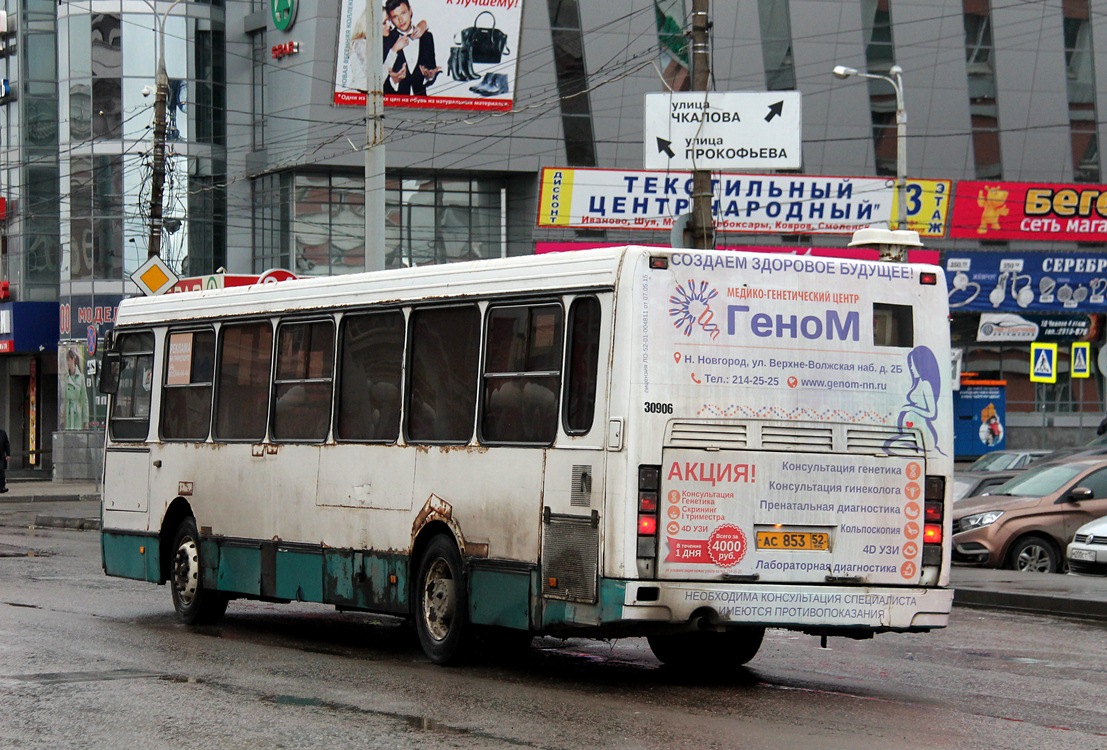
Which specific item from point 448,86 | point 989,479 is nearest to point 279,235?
point 448,86

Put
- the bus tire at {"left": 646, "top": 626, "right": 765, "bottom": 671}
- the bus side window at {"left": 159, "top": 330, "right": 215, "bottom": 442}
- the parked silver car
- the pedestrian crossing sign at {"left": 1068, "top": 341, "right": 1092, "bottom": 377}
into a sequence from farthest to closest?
the pedestrian crossing sign at {"left": 1068, "top": 341, "right": 1092, "bottom": 377} < the parked silver car < the bus side window at {"left": 159, "top": 330, "right": 215, "bottom": 442} < the bus tire at {"left": 646, "top": 626, "right": 765, "bottom": 671}

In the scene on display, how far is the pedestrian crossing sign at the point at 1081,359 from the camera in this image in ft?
175

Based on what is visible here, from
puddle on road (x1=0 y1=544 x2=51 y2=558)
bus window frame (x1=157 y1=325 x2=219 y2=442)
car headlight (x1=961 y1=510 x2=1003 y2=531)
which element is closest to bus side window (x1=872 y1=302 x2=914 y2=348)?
bus window frame (x1=157 y1=325 x2=219 y2=442)

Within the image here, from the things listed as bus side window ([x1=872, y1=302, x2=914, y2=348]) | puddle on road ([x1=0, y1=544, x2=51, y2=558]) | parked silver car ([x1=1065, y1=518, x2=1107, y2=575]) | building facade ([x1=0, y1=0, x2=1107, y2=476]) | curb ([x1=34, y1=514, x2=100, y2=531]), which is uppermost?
building facade ([x1=0, y1=0, x2=1107, y2=476])

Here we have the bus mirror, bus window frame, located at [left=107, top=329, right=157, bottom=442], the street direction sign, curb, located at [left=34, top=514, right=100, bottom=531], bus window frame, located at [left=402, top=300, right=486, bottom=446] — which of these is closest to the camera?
bus window frame, located at [left=402, top=300, right=486, bottom=446]

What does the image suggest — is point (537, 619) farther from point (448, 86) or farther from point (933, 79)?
point (933, 79)

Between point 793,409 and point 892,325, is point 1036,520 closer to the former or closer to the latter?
point 892,325

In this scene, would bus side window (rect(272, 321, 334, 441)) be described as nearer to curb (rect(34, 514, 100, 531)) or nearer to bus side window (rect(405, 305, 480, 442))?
bus side window (rect(405, 305, 480, 442))

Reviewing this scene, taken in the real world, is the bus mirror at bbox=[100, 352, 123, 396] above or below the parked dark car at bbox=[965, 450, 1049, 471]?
above

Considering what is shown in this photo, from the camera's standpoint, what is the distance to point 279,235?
1959 inches

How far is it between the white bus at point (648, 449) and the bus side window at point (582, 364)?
0.05ft

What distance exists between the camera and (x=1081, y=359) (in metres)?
53.5

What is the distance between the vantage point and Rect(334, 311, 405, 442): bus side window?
11.9 m

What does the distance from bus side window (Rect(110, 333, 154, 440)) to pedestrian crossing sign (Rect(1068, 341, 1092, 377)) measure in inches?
1677
